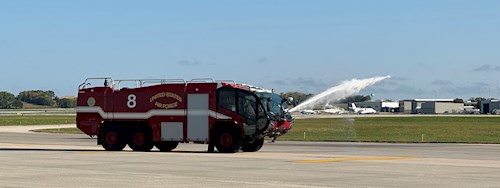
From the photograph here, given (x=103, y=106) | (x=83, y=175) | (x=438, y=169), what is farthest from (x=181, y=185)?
(x=103, y=106)

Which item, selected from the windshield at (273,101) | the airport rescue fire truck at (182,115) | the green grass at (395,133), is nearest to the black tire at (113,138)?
the airport rescue fire truck at (182,115)

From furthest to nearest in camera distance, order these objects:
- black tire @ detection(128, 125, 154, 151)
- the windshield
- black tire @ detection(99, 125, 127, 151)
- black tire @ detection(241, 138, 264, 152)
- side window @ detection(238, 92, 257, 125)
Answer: black tire @ detection(99, 125, 127, 151), black tire @ detection(241, 138, 264, 152), black tire @ detection(128, 125, 154, 151), the windshield, side window @ detection(238, 92, 257, 125)

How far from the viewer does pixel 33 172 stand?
24.2 m

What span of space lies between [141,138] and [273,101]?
6136 millimetres

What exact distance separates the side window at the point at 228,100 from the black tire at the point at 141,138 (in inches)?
146

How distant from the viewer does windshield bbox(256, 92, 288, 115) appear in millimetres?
36719

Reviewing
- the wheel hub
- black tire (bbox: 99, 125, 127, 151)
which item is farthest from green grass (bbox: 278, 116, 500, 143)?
the wheel hub

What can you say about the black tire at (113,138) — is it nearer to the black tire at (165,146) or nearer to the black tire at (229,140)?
the black tire at (165,146)

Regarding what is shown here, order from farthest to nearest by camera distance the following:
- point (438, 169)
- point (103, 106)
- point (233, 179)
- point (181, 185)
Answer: point (103, 106), point (438, 169), point (233, 179), point (181, 185)

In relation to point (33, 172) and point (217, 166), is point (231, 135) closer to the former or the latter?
point (217, 166)

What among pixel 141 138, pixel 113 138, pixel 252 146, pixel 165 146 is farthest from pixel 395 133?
A: pixel 113 138

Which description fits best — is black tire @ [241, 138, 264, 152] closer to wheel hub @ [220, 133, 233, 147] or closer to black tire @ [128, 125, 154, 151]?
wheel hub @ [220, 133, 233, 147]

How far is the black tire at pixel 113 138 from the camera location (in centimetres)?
3869

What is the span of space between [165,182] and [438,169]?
359 inches
